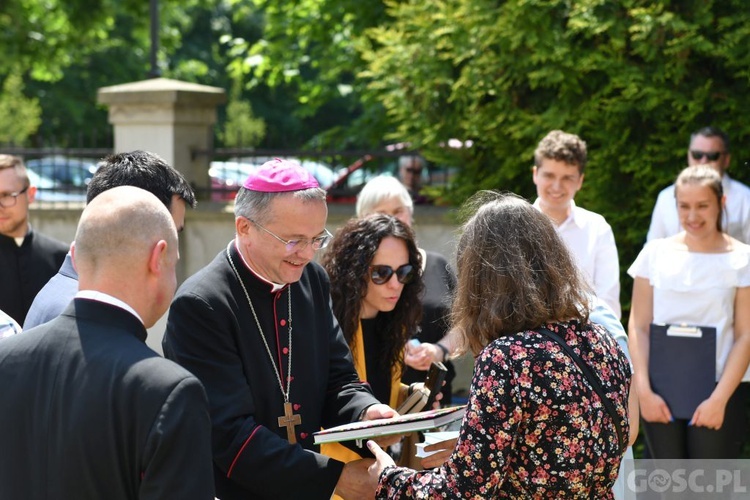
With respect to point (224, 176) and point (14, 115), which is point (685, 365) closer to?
point (224, 176)

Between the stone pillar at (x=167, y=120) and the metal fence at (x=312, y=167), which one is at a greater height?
the stone pillar at (x=167, y=120)

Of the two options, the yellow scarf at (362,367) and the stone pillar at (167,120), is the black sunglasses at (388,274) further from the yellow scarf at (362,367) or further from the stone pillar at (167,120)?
the stone pillar at (167,120)

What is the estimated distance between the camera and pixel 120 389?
2.25 metres

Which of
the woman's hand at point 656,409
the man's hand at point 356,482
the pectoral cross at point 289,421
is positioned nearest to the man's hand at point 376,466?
the man's hand at point 356,482

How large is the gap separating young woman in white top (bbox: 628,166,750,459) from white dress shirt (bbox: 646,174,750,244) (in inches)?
19.3

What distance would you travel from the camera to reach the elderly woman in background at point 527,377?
9.39ft

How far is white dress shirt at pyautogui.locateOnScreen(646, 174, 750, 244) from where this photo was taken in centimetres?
621

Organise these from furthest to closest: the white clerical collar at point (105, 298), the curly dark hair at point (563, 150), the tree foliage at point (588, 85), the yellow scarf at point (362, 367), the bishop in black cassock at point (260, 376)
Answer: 1. the tree foliage at point (588, 85)
2. the curly dark hair at point (563, 150)
3. the yellow scarf at point (362, 367)
4. the bishop in black cassock at point (260, 376)
5. the white clerical collar at point (105, 298)

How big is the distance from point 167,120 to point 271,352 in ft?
20.9

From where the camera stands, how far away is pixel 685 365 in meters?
5.57

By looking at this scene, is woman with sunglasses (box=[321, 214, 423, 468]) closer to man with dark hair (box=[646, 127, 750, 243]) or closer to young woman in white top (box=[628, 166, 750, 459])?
young woman in white top (box=[628, 166, 750, 459])

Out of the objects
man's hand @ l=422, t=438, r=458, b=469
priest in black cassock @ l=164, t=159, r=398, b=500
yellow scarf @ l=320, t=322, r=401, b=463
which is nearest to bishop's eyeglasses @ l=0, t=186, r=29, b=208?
yellow scarf @ l=320, t=322, r=401, b=463

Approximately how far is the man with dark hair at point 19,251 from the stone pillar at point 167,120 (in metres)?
3.25

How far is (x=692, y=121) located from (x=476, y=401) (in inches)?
182
